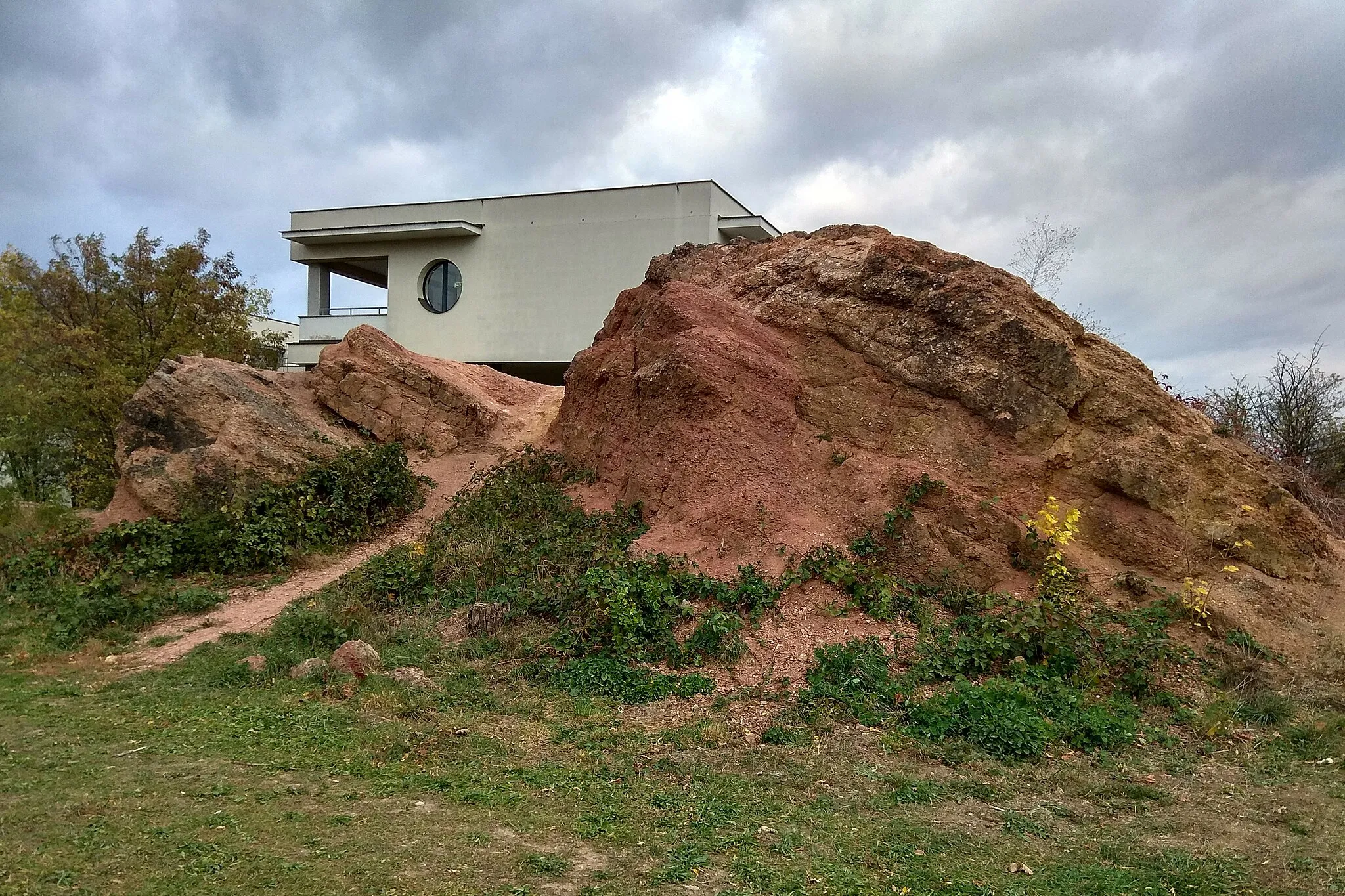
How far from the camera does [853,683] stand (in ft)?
21.7

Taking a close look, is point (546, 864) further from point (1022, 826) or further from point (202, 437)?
point (202, 437)

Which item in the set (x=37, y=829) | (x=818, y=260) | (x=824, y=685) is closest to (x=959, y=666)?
(x=824, y=685)

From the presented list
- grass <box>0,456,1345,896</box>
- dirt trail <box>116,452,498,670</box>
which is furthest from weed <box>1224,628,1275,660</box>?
dirt trail <box>116,452,498,670</box>

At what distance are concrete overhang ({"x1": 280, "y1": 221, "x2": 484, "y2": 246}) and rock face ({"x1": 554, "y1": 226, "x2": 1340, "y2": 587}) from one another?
15.4m

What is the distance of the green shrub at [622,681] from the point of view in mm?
6707

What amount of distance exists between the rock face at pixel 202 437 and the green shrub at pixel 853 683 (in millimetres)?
7521

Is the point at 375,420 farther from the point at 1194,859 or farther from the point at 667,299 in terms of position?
the point at 1194,859

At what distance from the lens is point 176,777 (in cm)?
501

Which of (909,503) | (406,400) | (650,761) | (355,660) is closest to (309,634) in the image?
(355,660)

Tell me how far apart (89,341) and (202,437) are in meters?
5.03

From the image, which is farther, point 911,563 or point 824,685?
point 911,563

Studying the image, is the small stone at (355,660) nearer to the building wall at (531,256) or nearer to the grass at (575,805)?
the grass at (575,805)

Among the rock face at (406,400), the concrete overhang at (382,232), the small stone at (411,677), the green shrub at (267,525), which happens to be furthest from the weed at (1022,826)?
the concrete overhang at (382,232)

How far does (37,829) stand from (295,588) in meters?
5.67
